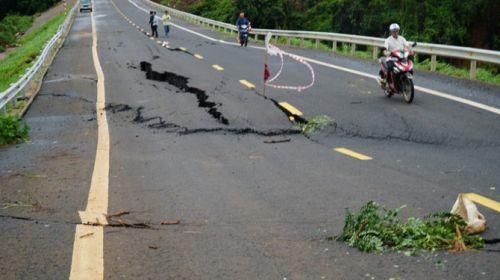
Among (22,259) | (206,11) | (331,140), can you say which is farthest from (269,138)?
(206,11)

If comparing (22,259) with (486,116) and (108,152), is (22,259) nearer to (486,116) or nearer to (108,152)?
(108,152)

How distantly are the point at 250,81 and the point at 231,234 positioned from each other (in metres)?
12.3

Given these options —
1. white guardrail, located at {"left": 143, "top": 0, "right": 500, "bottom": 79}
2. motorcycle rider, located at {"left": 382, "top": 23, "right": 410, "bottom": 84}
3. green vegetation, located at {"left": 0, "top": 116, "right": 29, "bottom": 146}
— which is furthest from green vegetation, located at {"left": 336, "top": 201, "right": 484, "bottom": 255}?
white guardrail, located at {"left": 143, "top": 0, "right": 500, "bottom": 79}

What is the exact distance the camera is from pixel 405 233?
5.33 metres

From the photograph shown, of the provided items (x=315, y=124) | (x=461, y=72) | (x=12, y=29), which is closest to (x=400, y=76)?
Result: (x=315, y=124)

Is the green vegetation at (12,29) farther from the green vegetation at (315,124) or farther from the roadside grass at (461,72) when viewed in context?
the green vegetation at (315,124)

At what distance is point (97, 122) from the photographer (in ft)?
41.3

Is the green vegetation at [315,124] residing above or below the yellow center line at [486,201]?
below

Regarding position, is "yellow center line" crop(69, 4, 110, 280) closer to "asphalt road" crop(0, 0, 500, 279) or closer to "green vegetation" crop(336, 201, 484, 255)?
"asphalt road" crop(0, 0, 500, 279)

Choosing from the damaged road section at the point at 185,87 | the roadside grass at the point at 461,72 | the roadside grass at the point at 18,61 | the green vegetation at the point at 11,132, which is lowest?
the roadside grass at the point at 18,61

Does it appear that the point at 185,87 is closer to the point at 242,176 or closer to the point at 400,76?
the point at 400,76

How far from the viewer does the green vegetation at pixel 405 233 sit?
201 inches

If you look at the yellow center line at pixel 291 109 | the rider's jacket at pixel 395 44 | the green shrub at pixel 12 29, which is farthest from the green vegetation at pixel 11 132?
the green shrub at pixel 12 29

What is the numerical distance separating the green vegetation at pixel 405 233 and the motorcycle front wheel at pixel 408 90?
Result: 8179mm
